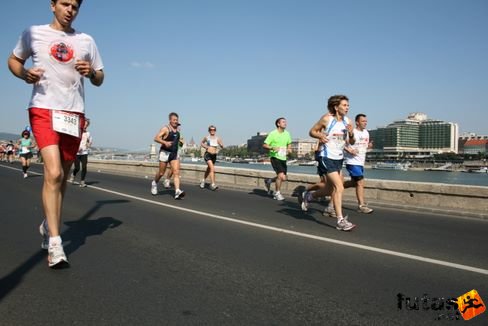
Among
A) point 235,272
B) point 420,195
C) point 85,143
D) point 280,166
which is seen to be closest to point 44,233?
point 235,272

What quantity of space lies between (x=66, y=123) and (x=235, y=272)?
2022 mm

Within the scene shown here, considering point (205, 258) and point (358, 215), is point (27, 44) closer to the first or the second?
point (205, 258)

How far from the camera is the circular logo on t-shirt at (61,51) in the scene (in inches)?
141

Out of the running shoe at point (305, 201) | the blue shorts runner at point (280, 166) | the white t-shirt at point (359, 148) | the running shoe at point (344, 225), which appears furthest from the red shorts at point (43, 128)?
the blue shorts runner at point (280, 166)

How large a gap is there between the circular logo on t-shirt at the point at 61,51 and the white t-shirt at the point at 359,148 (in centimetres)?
594

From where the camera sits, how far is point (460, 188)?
843 centimetres

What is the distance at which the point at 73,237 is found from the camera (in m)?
4.83

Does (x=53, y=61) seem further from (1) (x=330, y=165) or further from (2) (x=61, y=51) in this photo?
(1) (x=330, y=165)

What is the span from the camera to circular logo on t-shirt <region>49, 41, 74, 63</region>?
3592 mm

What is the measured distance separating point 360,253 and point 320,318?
6.53ft

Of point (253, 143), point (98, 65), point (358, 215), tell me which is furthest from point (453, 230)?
point (253, 143)

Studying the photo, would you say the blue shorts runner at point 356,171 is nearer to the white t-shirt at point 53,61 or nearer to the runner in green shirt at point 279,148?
the runner in green shirt at point 279,148
